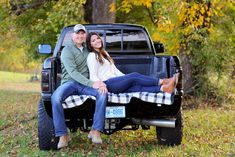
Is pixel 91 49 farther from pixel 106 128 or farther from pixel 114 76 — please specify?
pixel 106 128

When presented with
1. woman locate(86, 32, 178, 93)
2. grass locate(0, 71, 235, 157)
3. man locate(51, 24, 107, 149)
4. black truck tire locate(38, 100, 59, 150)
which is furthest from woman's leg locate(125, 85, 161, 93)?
black truck tire locate(38, 100, 59, 150)

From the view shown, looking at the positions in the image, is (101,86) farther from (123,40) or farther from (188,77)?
(188,77)

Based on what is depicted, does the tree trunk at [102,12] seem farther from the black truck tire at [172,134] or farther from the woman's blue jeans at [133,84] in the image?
the woman's blue jeans at [133,84]

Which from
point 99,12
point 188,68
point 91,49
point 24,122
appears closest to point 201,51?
point 188,68

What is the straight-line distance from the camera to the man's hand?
5.96 m

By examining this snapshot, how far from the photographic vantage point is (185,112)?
1123 cm

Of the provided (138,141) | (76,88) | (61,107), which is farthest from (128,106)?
(138,141)

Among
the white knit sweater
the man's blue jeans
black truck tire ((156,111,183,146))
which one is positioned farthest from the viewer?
black truck tire ((156,111,183,146))

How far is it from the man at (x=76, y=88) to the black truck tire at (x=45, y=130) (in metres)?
0.52

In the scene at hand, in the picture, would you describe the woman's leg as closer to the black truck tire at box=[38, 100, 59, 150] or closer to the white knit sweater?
the white knit sweater

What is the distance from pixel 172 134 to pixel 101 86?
1668 mm

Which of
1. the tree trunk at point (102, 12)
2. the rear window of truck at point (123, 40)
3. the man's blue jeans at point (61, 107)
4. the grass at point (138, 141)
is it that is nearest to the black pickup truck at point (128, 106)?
the man's blue jeans at point (61, 107)

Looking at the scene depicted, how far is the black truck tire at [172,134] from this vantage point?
7.04 metres

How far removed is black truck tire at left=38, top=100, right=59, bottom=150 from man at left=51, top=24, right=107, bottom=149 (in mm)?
523
